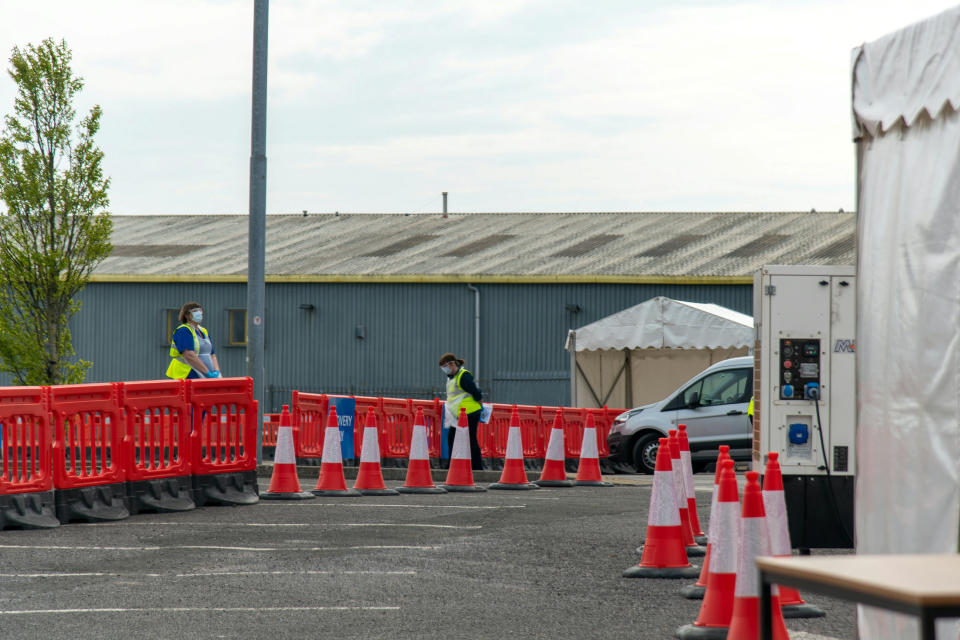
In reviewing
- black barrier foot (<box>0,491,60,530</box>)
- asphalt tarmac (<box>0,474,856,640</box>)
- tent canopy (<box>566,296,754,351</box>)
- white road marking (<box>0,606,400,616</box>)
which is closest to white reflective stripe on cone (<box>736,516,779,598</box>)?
asphalt tarmac (<box>0,474,856,640</box>)

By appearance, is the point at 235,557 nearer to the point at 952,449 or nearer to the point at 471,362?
the point at 952,449

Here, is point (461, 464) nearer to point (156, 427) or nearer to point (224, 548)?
point (156, 427)

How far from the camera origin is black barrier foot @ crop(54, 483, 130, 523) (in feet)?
40.7

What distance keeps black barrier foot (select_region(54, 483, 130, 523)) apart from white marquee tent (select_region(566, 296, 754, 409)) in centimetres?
1438

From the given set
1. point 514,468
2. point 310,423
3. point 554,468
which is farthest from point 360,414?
point 514,468

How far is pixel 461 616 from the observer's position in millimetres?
7848

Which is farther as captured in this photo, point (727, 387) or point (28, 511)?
point (727, 387)

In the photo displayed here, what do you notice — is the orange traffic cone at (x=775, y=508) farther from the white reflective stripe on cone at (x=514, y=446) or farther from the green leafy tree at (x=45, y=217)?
the green leafy tree at (x=45, y=217)

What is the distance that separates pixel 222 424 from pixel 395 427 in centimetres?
707

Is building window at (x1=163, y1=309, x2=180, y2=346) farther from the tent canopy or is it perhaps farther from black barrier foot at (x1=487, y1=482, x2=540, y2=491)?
black barrier foot at (x1=487, y1=482, x2=540, y2=491)

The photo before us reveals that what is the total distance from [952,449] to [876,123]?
5.07 feet

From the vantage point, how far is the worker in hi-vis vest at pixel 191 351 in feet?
50.5

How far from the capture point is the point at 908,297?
612 centimetres

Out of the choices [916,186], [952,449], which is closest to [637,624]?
[952,449]
